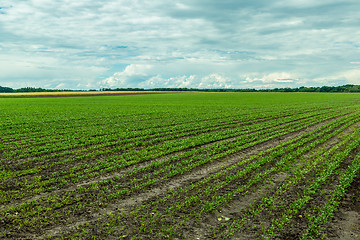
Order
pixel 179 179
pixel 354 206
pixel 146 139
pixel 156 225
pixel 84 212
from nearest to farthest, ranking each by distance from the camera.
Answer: pixel 156 225 → pixel 84 212 → pixel 354 206 → pixel 179 179 → pixel 146 139

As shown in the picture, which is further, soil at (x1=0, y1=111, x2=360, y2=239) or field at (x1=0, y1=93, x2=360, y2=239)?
field at (x1=0, y1=93, x2=360, y2=239)

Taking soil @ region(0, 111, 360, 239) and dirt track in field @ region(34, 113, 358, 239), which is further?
dirt track in field @ region(34, 113, 358, 239)

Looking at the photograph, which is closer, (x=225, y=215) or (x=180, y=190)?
(x=225, y=215)

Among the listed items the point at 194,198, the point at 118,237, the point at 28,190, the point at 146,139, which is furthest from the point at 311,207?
the point at 146,139

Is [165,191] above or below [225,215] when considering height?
above

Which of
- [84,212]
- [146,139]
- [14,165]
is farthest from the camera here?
[146,139]

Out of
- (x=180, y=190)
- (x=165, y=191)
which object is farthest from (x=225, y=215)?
(x=165, y=191)

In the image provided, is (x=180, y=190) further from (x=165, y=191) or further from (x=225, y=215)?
(x=225, y=215)

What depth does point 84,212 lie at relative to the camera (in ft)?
26.5

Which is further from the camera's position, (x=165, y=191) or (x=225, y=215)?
(x=165, y=191)

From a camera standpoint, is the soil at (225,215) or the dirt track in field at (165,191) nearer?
the soil at (225,215)

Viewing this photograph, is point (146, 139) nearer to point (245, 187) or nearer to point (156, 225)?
point (245, 187)

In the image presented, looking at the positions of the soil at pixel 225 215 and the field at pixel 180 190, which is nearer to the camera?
the soil at pixel 225 215

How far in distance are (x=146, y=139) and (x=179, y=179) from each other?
9054mm
